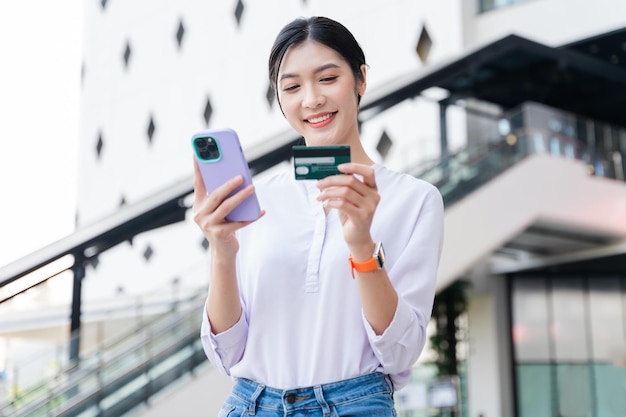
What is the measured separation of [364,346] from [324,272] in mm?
149

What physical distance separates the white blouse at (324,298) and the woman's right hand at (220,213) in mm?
120

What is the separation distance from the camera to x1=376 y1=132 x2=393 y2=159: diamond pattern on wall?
526 inches

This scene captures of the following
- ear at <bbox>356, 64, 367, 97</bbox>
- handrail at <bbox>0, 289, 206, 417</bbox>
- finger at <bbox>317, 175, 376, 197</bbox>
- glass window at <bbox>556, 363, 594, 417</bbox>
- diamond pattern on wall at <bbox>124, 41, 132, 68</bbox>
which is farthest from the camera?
diamond pattern on wall at <bbox>124, 41, 132, 68</bbox>

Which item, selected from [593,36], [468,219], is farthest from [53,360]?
[593,36]

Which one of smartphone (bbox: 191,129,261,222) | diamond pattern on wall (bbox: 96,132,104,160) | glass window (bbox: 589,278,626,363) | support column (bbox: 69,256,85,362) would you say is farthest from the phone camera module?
diamond pattern on wall (bbox: 96,132,104,160)

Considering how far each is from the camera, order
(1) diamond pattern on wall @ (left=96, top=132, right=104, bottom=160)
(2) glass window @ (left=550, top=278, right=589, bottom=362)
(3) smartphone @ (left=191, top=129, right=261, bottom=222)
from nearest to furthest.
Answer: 1. (3) smartphone @ (left=191, top=129, right=261, bottom=222)
2. (2) glass window @ (left=550, top=278, right=589, bottom=362)
3. (1) diamond pattern on wall @ (left=96, top=132, right=104, bottom=160)

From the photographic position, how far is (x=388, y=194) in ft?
4.67

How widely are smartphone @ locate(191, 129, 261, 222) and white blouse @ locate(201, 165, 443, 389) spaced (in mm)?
159

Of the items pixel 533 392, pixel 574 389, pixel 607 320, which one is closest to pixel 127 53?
pixel 533 392

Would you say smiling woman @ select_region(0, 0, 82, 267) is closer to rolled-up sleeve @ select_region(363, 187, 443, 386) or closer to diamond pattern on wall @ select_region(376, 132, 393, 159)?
rolled-up sleeve @ select_region(363, 187, 443, 386)

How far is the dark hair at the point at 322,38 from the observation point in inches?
56.1

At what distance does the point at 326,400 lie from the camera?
50.1 inches

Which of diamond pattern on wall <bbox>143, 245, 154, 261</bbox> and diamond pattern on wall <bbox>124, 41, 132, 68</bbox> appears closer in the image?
diamond pattern on wall <bbox>143, 245, 154, 261</bbox>

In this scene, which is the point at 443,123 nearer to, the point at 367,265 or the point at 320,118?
the point at 320,118
